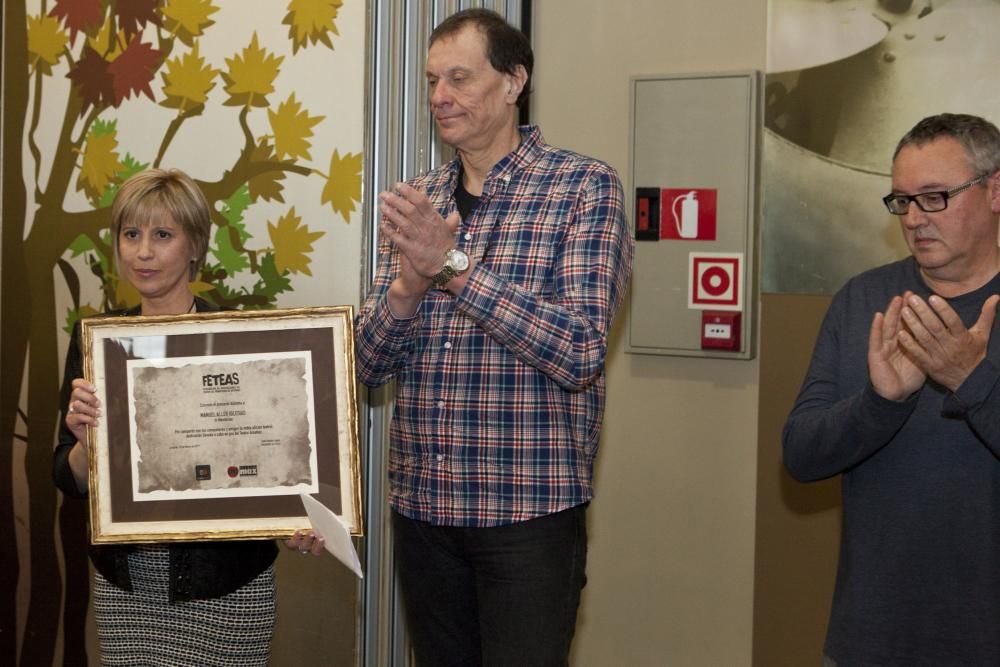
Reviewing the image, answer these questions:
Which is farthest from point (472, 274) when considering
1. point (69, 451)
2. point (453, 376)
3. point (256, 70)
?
point (256, 70)

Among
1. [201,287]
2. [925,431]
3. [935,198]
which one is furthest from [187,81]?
[925,431]

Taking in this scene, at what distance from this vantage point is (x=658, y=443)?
3.44 m

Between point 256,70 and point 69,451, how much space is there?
1.52 m

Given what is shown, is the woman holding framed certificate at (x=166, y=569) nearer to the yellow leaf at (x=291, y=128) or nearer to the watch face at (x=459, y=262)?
the watch face at (x=459, y=262)

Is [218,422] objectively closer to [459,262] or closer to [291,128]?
[459,262]

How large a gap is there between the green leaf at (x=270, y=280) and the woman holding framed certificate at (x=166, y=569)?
103 cm

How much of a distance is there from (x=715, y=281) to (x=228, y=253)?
1518mm

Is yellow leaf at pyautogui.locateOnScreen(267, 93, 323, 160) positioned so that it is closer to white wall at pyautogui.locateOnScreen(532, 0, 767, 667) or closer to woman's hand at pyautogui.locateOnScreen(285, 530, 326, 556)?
white wall at pyautogui.locateOnScreen(532, 0, 767, 667)

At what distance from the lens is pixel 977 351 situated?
6.07 ft

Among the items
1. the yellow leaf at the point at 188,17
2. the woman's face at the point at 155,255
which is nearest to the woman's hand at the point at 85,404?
the woman's face at the point at 155,255

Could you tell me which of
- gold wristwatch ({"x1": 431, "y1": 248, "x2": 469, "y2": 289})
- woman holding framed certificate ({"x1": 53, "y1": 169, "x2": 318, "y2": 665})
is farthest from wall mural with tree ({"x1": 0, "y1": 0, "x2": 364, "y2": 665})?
gold wristwatch ({"x1": 431, "y1": 248, "x2": 469, "y2": 289})

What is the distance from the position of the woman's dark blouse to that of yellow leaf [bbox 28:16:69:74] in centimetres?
188

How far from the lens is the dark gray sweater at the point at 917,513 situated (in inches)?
75.1

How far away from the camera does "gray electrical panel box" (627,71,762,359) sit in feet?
10.6
